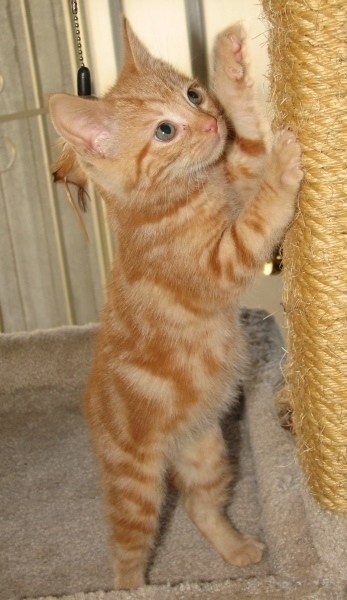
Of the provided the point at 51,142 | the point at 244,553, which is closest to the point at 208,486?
the point at 244,553

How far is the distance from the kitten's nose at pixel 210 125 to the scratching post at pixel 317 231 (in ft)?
0.41

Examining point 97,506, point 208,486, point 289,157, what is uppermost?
point 289,157

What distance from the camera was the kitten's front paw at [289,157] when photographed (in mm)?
1060

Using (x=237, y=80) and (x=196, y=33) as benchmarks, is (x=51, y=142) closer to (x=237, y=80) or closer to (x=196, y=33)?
(x=196, y=33)

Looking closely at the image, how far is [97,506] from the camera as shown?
1.77 metres

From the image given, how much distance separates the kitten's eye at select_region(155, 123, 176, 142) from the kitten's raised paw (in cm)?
91

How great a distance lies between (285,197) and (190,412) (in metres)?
0.54

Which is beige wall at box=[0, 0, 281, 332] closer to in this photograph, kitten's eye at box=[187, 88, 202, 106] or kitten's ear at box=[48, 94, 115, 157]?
kitten's eye at box=[187, 88, 202, 106]

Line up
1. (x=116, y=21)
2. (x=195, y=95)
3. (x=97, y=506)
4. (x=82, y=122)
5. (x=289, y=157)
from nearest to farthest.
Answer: (x=289, y=157)
(x=82, y=122)
(x=195, y=95)
(x=97, y=506)
(x=116, y=21)

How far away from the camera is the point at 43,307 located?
290 cm

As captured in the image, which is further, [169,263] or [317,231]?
[169,263]

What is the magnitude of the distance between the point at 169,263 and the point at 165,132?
248 millimetres

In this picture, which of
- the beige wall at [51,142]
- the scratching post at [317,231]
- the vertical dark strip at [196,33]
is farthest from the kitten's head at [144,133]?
the vertical dark strip at [196,33]

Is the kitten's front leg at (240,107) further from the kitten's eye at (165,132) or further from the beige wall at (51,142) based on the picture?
the beige wall at (51,142)
